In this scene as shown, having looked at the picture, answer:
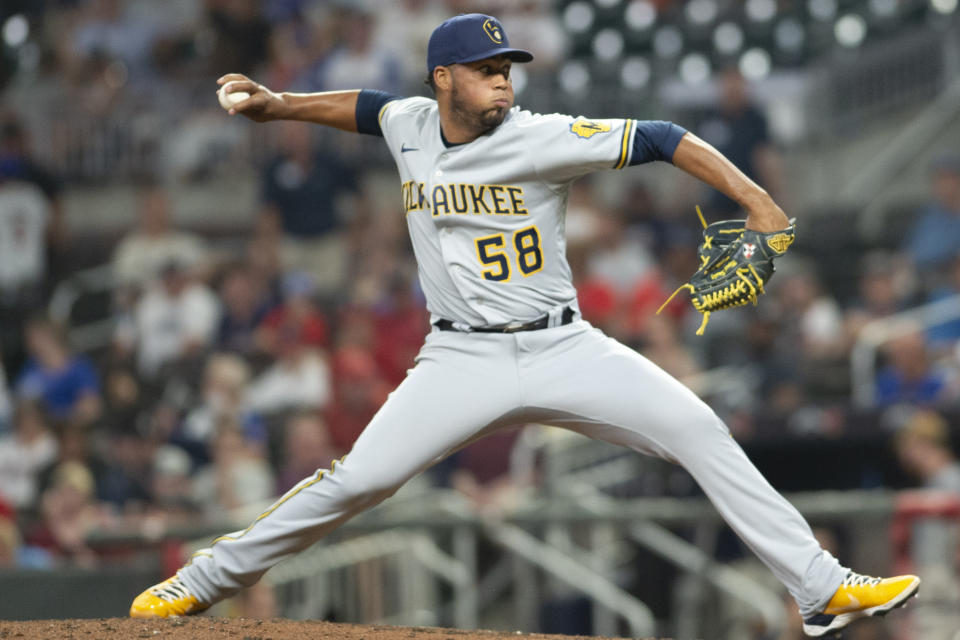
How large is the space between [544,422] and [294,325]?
5.30 m

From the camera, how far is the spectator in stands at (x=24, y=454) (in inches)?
341

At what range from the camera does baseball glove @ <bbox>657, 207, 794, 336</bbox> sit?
3.96 meters

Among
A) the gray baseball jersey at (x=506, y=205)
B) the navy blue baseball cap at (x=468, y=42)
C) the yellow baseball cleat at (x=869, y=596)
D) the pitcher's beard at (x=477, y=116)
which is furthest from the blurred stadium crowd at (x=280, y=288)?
the navy blue baseball cap at (x=468, y=42)

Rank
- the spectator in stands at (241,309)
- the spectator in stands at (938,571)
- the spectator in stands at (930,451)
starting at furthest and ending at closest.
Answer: the spectator in stands at (241,309), the spectator in stands at (930,451), the spectator in stands at (938,571)

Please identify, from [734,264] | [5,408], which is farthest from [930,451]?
[5,408]

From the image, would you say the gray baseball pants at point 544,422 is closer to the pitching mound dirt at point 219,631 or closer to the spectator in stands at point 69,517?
the pitching mound dirt at point 219,631

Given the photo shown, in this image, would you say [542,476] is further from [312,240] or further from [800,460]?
[312,240]

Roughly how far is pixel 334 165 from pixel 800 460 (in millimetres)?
4916

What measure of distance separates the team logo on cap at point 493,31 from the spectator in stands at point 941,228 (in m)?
5.17

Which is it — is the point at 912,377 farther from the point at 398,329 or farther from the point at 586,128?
the point at 586,128

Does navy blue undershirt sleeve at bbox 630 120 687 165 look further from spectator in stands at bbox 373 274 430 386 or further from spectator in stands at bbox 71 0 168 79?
spectator in stands at bbox 71 0 168 79

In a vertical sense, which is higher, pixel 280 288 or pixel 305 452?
pixel 280 288

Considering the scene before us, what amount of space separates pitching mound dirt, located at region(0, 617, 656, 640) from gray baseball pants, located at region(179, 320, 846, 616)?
0.19 metres

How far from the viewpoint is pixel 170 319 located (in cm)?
978
